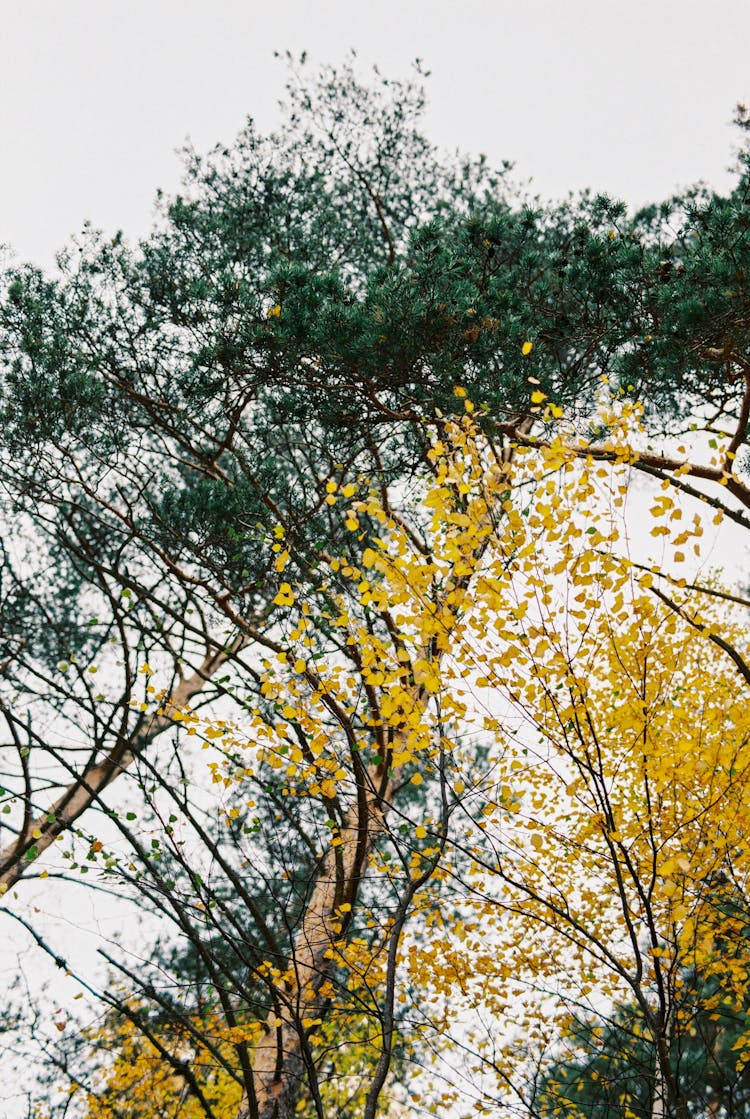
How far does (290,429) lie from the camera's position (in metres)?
5.92

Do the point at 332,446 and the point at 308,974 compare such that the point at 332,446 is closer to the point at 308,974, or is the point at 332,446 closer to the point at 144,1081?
the point at 308,974

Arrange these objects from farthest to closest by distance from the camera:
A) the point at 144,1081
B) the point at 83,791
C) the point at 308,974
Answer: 1. the point at 144,1081
2. the point at 83,791
3. the point at 308,974

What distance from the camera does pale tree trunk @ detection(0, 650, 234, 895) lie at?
4852mm

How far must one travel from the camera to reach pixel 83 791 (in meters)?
5.63

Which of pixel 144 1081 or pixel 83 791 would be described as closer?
pixel 83 791

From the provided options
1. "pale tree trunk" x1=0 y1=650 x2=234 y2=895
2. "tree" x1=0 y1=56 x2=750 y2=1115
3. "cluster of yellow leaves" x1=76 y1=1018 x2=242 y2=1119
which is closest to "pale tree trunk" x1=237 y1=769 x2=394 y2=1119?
"tree" x1=0 y1=56 x2=750 y2=1115

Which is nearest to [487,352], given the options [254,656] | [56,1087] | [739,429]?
[739,429]

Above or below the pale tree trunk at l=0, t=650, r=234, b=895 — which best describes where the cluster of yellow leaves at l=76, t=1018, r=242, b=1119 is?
below

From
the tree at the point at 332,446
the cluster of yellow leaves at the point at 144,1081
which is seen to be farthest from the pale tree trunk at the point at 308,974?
the cluster of yellow leaves at the point at 144,1081

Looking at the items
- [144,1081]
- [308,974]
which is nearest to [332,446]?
[308,974]

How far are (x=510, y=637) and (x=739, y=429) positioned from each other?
95.9 inches

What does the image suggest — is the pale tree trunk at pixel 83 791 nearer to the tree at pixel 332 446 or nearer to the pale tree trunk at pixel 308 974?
the tree at pixel 332 446

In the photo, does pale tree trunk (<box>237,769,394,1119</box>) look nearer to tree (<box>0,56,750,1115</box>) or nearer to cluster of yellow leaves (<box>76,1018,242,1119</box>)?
tree (<box>0,56,750,1115</box>)

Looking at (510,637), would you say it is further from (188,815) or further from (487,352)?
(487,352)
